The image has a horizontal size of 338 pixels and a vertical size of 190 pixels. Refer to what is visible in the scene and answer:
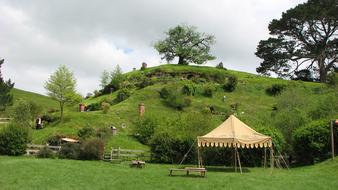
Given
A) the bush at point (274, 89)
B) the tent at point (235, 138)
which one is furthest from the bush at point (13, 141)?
the bush at point (274, 89)

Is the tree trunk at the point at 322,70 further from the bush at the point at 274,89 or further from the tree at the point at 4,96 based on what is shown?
the tree at the point at 4,96

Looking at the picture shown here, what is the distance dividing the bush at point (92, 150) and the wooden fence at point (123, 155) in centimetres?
68

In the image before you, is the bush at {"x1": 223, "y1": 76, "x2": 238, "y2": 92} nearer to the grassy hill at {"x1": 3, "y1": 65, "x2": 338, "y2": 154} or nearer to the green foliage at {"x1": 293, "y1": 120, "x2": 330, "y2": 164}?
the grassy hill at {"x1": 3, "y1": 65, "x2": 338, "y2": 154}

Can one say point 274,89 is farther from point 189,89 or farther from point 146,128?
point 146,128

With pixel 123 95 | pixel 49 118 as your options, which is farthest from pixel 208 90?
pixel 49 118

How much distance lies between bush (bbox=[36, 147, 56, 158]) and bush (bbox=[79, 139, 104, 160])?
2.13m

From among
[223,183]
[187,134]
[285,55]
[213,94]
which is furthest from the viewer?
[285,55]

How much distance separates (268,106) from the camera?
55656 millimetres

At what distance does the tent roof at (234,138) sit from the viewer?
2433 cm

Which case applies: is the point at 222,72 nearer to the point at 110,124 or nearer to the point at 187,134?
the point at 110,124

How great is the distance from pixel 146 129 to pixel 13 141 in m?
12.8

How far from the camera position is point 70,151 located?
2939 cm

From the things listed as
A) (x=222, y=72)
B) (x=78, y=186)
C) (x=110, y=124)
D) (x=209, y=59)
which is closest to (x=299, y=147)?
(x=78, y=186)

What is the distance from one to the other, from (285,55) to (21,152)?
151 feet
